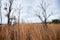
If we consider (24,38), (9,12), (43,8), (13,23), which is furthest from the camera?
(43,8)

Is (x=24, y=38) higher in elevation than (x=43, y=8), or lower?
A: lower

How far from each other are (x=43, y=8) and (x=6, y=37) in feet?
Answer: 98.8

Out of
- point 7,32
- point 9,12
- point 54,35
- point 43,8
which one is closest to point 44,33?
point 54,35

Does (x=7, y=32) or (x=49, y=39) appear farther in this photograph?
(x=7, y=32)

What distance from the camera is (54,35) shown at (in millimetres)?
2992

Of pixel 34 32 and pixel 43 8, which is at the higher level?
pixel 43 8

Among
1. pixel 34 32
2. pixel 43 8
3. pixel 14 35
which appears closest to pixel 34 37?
pixel 34 32

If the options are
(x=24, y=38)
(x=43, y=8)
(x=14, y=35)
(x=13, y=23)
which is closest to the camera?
(x=24, y=38)

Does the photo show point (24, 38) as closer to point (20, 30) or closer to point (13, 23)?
point (20, 30)

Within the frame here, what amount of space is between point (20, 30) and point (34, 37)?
508mm

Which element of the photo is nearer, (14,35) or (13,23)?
(14,35)

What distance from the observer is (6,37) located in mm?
3160

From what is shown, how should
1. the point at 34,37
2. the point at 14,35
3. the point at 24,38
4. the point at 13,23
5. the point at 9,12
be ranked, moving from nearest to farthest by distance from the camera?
the point at 34,37 < the point at 24,38 < the point at 14,35 < the point at 13,23 < the point at 9,12

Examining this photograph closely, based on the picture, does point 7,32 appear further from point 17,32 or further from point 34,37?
point 34,37
